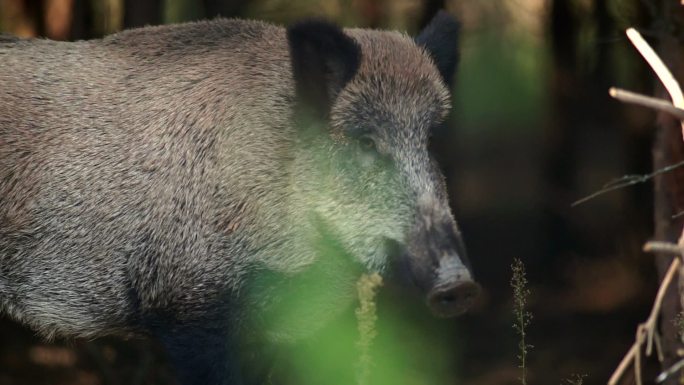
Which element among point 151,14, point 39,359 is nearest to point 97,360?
point 39,359

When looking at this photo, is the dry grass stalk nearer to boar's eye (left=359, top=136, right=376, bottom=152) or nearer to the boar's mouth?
the boar's mouth

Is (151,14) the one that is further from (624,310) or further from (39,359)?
(624,310)

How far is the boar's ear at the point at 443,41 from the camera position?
179 inches

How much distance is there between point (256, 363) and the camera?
14.6 ft

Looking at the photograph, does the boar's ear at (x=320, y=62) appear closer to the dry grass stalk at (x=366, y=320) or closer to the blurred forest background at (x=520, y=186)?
the dry grass stalk at (x=366, y=320)

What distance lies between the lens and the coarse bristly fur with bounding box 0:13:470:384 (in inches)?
162

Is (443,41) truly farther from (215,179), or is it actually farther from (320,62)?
(215,179)

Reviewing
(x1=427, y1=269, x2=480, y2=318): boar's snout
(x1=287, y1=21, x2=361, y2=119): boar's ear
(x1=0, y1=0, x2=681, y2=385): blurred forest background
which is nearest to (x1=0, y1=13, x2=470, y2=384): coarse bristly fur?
(x1=287, y1=21, x2=361, y2=119): boar's ear

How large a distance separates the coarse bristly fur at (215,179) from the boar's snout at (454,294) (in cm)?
20

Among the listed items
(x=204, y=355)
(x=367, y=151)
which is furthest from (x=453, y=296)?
(x=204, y=355)

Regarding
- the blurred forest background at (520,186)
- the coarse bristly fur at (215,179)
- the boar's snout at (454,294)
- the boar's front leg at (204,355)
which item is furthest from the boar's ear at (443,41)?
the blurred forest background at (520,186)

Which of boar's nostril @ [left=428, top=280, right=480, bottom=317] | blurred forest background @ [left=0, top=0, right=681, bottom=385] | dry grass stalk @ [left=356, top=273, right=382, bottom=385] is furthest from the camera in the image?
blurred forest background @ [left=0, top=0, right=681, bottom=385]

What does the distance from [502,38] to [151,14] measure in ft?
7.70

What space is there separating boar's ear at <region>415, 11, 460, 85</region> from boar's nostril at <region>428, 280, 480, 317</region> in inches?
45.2
